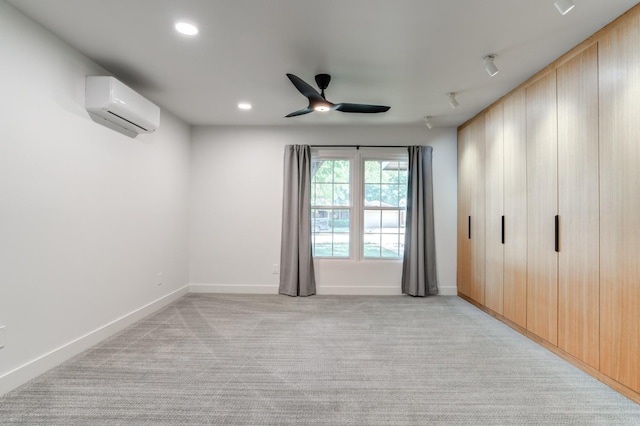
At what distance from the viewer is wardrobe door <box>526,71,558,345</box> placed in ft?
8.93

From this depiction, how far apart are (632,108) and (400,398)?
2.38 meters

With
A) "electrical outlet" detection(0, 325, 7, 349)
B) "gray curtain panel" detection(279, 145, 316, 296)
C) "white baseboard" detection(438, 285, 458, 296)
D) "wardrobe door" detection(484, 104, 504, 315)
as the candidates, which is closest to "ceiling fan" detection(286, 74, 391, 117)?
"wardrobe door" detection(484, 104, 504, 315)

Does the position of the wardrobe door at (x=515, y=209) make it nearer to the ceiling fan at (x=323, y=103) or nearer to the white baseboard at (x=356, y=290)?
the ceiling fan at (x=323, y=103)

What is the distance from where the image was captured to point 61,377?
7.33 feet

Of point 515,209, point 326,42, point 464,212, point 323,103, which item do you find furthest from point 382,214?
point 326,42

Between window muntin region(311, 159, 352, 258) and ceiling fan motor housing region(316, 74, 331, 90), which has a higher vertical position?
ceiling fan motor housing region(316, 74, 331, 90)

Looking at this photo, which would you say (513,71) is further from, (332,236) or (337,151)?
(332,236)

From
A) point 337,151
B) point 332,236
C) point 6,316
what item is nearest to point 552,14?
point 337,151

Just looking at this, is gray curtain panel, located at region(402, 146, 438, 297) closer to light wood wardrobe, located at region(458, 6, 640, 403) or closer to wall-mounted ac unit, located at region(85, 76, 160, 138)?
light wood wardrobe, located at region(458, 6, 640, 403)

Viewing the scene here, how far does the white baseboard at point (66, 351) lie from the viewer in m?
2.06

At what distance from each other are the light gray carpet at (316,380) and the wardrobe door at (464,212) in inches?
42.7

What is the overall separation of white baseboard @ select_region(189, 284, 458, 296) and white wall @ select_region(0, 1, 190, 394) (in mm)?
1205

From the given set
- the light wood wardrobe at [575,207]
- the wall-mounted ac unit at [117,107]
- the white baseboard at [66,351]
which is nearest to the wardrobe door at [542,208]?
the light wood wardrobe at [575,207]

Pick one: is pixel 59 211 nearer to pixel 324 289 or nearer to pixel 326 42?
pixel 326 42
